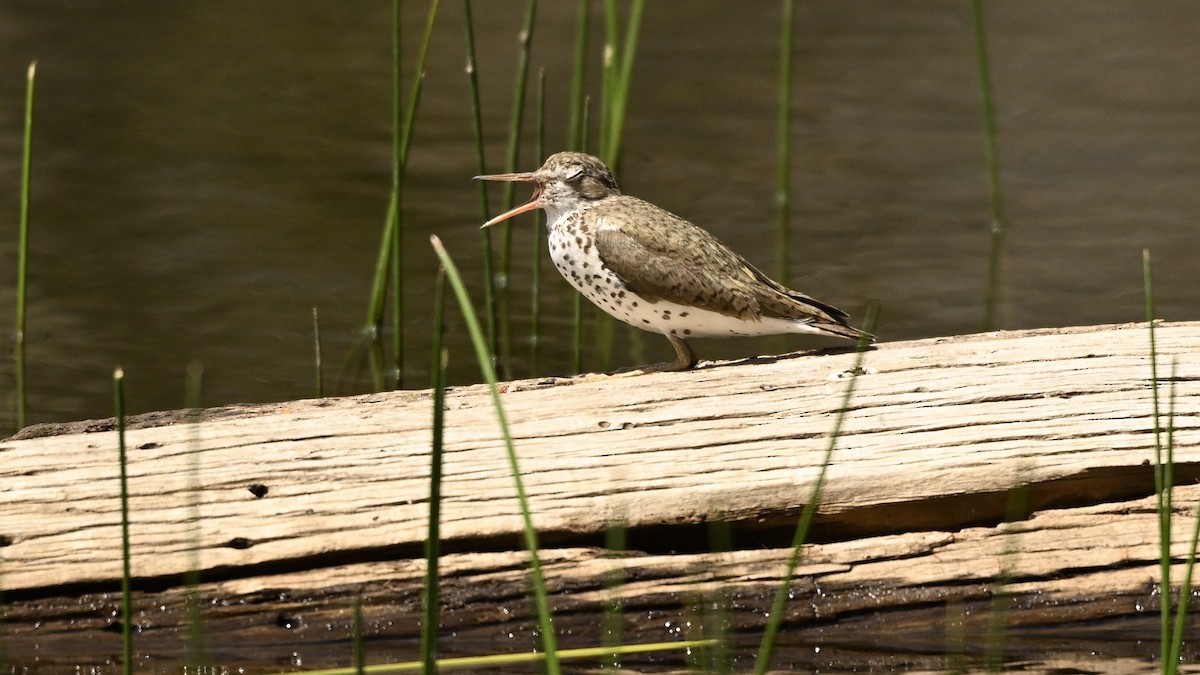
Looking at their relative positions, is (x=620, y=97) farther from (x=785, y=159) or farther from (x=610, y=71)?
(x=785, y=159)

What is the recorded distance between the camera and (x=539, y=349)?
774 centimetres

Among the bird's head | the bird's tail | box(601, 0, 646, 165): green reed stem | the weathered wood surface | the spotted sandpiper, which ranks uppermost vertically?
box(601, 0, 646, 165): green reed stem

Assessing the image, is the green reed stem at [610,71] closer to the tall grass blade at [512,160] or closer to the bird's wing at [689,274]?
the tall grass blade at [512,160]

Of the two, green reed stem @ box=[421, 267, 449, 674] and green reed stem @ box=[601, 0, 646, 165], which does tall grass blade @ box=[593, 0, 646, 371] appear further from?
green reed stem @ box=[421, 267, 449, 674]

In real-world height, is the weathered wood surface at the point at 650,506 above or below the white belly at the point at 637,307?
below

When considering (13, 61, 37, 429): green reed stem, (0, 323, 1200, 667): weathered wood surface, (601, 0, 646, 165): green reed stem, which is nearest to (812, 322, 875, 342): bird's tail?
(0, 323, 1200, 667): weathered wood surface

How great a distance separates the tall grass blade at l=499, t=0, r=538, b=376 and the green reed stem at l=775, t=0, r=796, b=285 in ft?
4.23

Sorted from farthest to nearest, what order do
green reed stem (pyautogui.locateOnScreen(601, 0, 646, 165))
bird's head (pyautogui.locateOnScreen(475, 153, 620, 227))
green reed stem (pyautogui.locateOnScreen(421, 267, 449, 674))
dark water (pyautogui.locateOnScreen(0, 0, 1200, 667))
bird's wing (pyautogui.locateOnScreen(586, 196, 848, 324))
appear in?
dark water (pyautogui.locateOnScreen(0, 0, 1200, 667)) → green reed stem (pyautogui.locateOnScreen(601, 0, 646, 165)) → bird's head (pyautogui.locateOnScreen(475, 153, 620, 227)) → bird's wing (pyautogui.locateOnScreen(586, 196, 848, 324)) → green reed stem (pyautogui.locateOnScreen(421, 267, 449, 674))

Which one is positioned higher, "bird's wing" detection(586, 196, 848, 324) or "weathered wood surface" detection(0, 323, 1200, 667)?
"bird's wing" detection(586, 196, 848, 324)

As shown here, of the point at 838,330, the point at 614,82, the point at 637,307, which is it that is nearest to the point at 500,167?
the point at 614,82

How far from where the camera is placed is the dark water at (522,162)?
8000 millimetres

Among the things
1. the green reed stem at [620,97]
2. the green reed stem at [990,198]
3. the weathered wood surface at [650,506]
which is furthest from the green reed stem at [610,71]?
the weathered wood surface at [650,506]

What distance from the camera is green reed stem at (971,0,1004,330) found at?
8086 mm

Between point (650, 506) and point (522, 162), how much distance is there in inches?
250
